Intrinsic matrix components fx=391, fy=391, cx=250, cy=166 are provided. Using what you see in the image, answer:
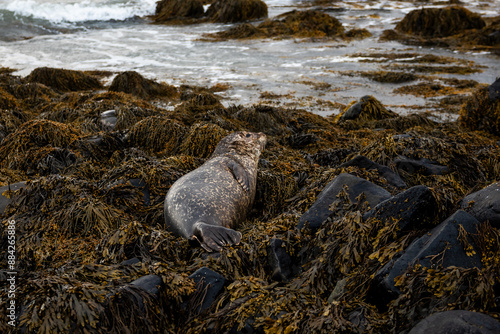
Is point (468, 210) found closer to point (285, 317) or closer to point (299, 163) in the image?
point (285, 317)

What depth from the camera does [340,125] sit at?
684 centimetres

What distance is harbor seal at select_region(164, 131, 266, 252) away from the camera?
294 cm

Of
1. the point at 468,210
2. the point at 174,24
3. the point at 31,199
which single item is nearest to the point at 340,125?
the point at 468,210

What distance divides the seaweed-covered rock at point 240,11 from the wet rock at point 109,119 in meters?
15.0

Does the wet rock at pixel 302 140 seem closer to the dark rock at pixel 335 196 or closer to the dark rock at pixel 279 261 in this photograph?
the dark rock at pixel 335 196

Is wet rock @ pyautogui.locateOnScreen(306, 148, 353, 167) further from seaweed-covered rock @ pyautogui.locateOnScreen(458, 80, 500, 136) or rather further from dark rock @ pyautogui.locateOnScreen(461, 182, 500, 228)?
seaweed-covered rock @ pyautogui.locateOnScreen(458, 80, 500, 136)

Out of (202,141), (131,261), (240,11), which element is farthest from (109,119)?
(240,11)

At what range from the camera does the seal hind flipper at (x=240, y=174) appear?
12.2 ft

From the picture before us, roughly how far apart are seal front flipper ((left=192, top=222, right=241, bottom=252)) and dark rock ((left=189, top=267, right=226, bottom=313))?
0.33 m

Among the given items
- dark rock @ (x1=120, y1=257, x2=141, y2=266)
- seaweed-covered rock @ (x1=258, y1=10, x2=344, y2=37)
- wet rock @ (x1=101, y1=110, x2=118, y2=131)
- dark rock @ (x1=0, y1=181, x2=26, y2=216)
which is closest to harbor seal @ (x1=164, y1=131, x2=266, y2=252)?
dark rock @ (x1=120, y1=257, x2=141, y2=266)

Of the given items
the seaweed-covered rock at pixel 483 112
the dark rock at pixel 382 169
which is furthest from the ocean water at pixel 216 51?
the dark rock at pixel 382 169

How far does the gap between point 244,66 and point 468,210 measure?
34.0ft

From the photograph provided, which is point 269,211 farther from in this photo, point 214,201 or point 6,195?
point 6,195

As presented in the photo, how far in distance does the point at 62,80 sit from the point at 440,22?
1428 cm
